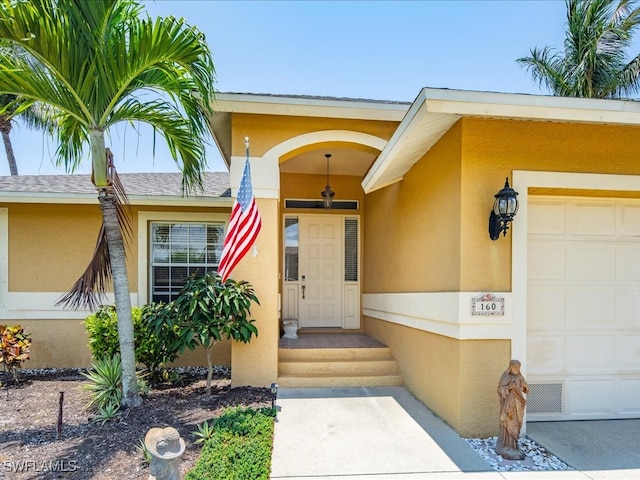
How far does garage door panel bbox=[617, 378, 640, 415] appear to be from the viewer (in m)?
4.25

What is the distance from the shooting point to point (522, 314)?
3854 millimetres

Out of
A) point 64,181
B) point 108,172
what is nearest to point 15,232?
point 64,181

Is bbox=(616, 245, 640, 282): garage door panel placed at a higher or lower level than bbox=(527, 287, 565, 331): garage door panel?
higher

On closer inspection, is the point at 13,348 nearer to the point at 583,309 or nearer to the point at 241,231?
the point at 241,231

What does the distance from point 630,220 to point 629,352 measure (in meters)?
1.57

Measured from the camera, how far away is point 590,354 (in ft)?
13.9

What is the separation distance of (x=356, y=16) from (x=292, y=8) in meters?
1.32

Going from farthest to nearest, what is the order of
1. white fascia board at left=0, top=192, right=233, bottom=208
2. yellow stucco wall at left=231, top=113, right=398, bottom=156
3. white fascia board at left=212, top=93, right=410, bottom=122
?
white fascia board at left=0, top=192, right=233, bottom=208 < yellow stucco wall at left=231, top=113, right=398, bottom=156 < white fascia board at left=212, top=93, right=410, bottom=122

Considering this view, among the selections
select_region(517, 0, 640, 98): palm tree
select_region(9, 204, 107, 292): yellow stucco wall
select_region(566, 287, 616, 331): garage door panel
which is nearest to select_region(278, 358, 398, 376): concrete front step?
select_region(566, 287, 616, 331): garage door panel

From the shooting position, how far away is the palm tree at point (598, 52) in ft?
40.0

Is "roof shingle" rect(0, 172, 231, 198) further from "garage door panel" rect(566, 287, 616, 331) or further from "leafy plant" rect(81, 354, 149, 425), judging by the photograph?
"garage door panel" rect(566, 287, 616, 331)

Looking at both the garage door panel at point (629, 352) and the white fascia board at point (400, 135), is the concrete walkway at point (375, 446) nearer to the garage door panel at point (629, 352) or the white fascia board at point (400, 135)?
the garage door panel at point (629, 352)

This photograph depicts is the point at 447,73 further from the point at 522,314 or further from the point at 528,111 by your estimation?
the point at 522,314

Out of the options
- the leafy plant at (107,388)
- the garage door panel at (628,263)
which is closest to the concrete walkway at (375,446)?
the garage door panel at (628,263)
